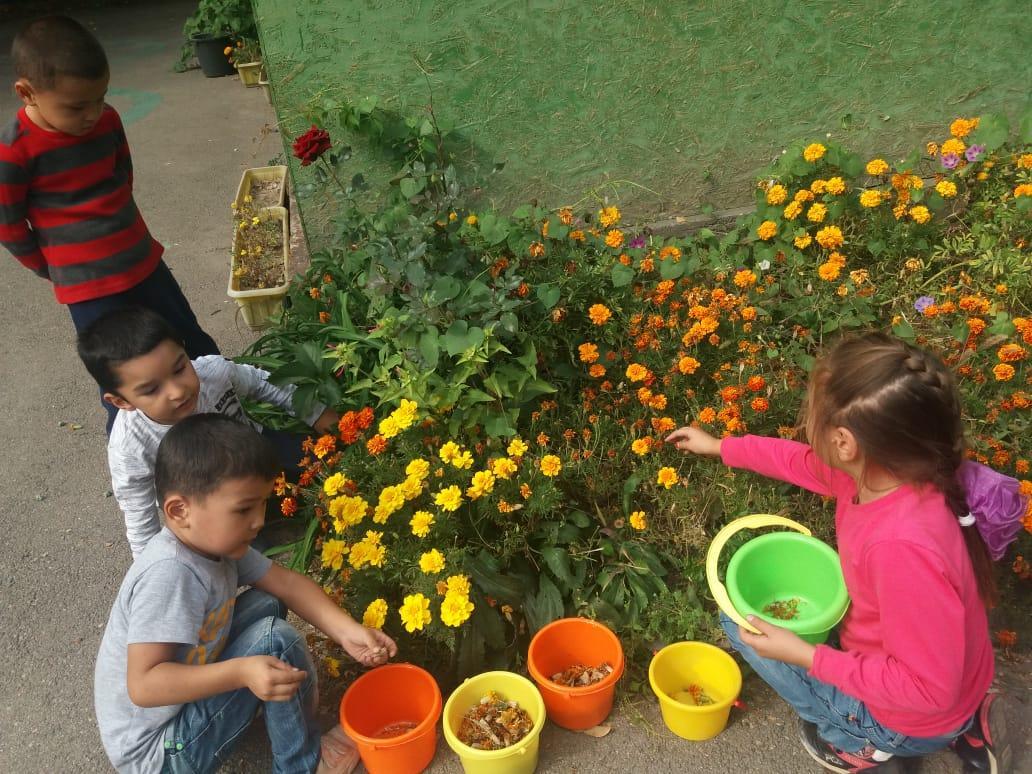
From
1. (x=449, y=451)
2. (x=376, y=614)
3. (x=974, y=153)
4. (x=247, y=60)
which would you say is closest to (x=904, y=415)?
(x=449, y=451)

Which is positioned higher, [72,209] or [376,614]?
[72,209]

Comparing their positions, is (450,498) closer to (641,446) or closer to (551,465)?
(551,465)

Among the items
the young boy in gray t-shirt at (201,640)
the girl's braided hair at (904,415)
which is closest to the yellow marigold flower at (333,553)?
the young boy in gray t-shirt at (201,640)

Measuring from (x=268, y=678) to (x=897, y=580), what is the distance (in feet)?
4.35

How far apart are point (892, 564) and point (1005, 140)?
268 cm

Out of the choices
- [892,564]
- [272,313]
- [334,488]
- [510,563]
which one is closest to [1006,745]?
[892,564]

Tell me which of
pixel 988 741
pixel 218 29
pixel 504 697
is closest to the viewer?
pixel 988 741

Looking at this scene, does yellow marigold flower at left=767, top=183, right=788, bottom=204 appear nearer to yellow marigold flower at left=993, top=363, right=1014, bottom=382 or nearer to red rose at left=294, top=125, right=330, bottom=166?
yellow marigold flower at left=993, top=363, right=1014, bottom=382

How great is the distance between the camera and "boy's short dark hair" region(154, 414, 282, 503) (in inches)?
70.7

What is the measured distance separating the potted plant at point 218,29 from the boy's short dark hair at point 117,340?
22.6ft

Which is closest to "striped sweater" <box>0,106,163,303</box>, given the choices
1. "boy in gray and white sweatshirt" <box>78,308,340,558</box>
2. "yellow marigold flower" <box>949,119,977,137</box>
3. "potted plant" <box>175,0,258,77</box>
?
"boy in gray and white sweatshirt" <box>78,308,340,558</box>

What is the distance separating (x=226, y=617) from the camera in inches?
77.5

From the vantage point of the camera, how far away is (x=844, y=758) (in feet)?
6.33

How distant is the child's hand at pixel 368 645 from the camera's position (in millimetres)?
1969
